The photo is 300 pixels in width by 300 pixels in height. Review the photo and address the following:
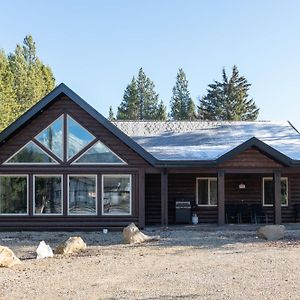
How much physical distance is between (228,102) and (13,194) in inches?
2090

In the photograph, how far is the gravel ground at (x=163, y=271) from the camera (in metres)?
7.75

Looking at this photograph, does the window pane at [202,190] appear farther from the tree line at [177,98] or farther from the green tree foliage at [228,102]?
the green tree foliage at [228,102]

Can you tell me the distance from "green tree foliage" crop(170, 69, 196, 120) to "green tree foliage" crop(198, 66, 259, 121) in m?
2.34

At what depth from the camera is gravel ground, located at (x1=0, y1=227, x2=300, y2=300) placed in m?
7.75

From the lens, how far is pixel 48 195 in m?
17.4

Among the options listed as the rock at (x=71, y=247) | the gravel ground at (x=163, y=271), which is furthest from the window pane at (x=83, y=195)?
the rock at (x=71, y=247)

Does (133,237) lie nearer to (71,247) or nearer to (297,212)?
(71,247)

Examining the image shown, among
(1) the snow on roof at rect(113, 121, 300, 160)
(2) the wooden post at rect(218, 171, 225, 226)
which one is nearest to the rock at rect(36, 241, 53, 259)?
(1) the snow on roof at rect(113, 121, 300, 160)

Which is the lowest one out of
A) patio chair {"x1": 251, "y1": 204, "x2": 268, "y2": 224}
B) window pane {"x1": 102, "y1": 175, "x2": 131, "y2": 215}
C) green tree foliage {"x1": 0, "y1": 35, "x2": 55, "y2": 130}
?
patio chair {"x1": 251, "y1": 204, "x2": 268, "y2": 224}

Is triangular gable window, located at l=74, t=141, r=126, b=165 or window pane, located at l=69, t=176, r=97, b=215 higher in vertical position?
triangular gable window, located at l=74, t=141, r=126, b=165

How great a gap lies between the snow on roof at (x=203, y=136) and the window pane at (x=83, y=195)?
260 centimetres

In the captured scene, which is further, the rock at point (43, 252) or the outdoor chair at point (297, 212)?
the outdoor chair at point (297, 212)

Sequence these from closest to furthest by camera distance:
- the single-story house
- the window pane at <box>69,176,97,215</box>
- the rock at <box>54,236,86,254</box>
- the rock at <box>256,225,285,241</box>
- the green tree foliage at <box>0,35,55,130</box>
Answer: the rock at <box>54,236,86,254</box>, the rock at <box>256,225,285,241</box>, the single-story house, the window pane at <box>69,176,97,215</box>, the green tree foliage at <box>0,35,55,130</box>

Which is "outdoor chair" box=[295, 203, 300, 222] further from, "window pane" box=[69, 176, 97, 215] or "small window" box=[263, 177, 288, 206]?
"window pane" box=[69, 176, 97, 215]
